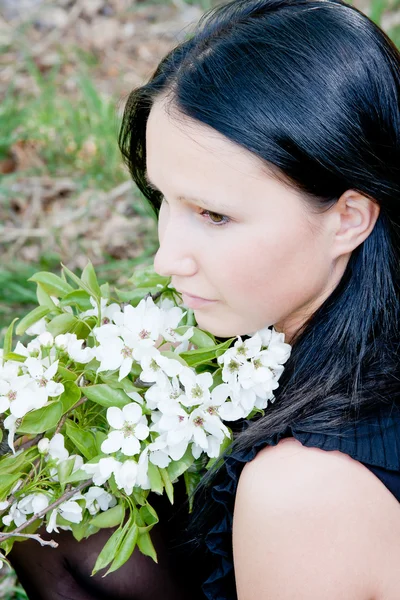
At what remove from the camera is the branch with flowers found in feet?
4.19

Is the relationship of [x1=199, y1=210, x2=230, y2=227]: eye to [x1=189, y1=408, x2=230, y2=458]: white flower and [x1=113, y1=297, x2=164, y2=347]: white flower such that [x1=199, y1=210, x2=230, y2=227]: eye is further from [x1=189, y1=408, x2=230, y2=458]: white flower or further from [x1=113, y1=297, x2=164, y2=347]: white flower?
[x1=189, y1=408, x2=230, y2=458]: white flower

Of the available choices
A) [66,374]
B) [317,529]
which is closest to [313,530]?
[317,529]

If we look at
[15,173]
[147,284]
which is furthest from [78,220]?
[147,284]

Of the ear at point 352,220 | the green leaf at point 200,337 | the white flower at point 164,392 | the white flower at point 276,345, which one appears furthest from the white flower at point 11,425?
the ear at point 352,220

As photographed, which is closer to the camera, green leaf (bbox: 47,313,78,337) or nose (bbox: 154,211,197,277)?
nose (bbox: 154,211,197,277)

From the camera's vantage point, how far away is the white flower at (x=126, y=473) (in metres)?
1.28

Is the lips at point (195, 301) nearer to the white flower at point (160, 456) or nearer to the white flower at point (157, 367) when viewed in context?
the white flower at point (157, 367)

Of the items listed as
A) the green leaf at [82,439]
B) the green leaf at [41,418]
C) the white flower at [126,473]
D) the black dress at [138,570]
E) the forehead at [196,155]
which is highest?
the forehead at [196,155]

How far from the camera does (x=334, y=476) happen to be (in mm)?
1231

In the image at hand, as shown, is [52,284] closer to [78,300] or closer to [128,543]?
[78,300]

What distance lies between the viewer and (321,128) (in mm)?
1191

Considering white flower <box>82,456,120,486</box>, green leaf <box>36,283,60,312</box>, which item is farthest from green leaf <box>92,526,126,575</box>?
green leaf <box>36,283,60,312</box>

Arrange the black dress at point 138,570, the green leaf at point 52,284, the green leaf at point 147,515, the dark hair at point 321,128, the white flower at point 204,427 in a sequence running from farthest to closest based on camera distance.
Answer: the black dress at point 138,570 < the green leaf at point 52,284 < the green leaf at point 147,515 < the white flower at point 204,427 < the dark hair at point 321,128

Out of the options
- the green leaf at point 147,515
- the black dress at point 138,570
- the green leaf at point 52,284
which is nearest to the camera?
the green leaf at point 147,515
